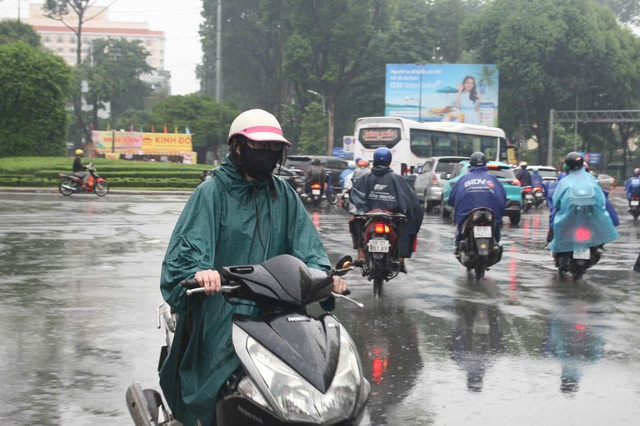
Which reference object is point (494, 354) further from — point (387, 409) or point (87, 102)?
point (87, 102)

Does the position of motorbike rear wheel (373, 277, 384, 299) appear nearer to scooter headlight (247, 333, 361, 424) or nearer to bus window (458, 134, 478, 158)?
scooter headlight (247, 333, 361, 424)

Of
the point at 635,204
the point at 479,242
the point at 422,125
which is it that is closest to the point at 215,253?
the point at 479,242

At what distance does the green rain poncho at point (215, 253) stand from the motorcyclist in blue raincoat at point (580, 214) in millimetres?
8447

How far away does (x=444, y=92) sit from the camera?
2422 inches

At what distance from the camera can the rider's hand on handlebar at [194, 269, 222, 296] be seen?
3451 millimetres

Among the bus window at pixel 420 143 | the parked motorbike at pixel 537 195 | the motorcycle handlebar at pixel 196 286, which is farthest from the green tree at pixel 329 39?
the motorcycle handlebar at pixel 196 286

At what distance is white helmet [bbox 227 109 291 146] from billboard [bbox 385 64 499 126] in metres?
56.9

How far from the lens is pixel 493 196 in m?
11.8

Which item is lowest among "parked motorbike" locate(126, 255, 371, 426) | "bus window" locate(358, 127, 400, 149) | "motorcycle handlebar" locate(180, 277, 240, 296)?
"parked motorbike" locate(126, 255, 371, 426)

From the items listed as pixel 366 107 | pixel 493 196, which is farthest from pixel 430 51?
pixel 493 196

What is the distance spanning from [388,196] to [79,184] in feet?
82.5

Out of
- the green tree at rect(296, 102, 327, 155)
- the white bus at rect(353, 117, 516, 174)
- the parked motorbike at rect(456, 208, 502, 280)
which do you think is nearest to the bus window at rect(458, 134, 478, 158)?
the white bus at rect(353, 117, 516, 174)

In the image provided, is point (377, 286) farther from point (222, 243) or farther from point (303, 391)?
point (303, 391)

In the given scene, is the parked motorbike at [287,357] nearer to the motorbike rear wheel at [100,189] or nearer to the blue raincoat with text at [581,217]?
the blue raincoat with text at [581,217]
